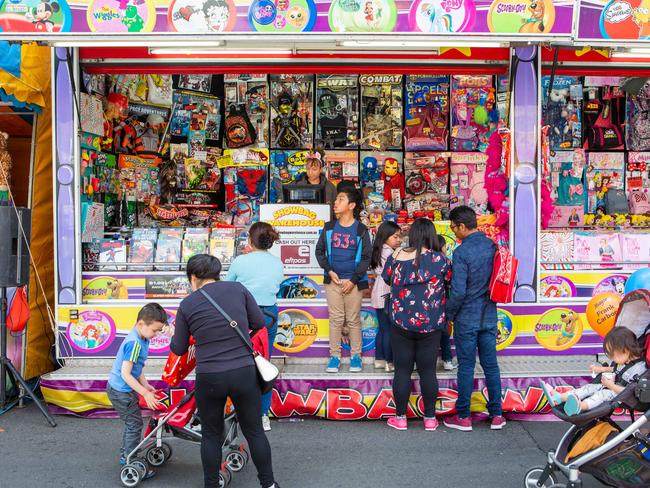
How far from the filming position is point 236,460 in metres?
4.73

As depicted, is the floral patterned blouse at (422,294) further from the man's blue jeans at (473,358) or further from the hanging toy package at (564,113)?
the hanging toy package at (564,113)

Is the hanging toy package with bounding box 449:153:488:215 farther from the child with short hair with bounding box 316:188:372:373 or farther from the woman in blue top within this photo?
the woman in blue top

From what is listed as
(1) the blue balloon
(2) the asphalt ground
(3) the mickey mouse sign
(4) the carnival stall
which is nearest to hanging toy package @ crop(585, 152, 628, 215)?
(4) the carnival stall

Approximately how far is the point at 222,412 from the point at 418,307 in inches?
74.4

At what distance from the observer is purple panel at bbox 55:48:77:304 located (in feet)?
20.4

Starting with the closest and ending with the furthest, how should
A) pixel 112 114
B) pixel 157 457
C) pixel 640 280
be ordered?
pixel 640 280 < pixel 157 457 < pixel 112 114

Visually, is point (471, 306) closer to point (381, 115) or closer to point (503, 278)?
point (503, 278)

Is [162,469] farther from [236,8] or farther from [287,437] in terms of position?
[236,8]

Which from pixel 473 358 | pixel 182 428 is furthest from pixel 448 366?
pixel 182 428

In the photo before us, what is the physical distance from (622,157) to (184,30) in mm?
5667

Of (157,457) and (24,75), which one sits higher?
(24,75)

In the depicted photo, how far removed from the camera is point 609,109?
8523 mm

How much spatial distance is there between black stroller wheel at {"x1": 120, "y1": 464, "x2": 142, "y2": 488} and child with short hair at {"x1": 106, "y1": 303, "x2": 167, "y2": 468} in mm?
118

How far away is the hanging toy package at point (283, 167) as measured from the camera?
8.47m
